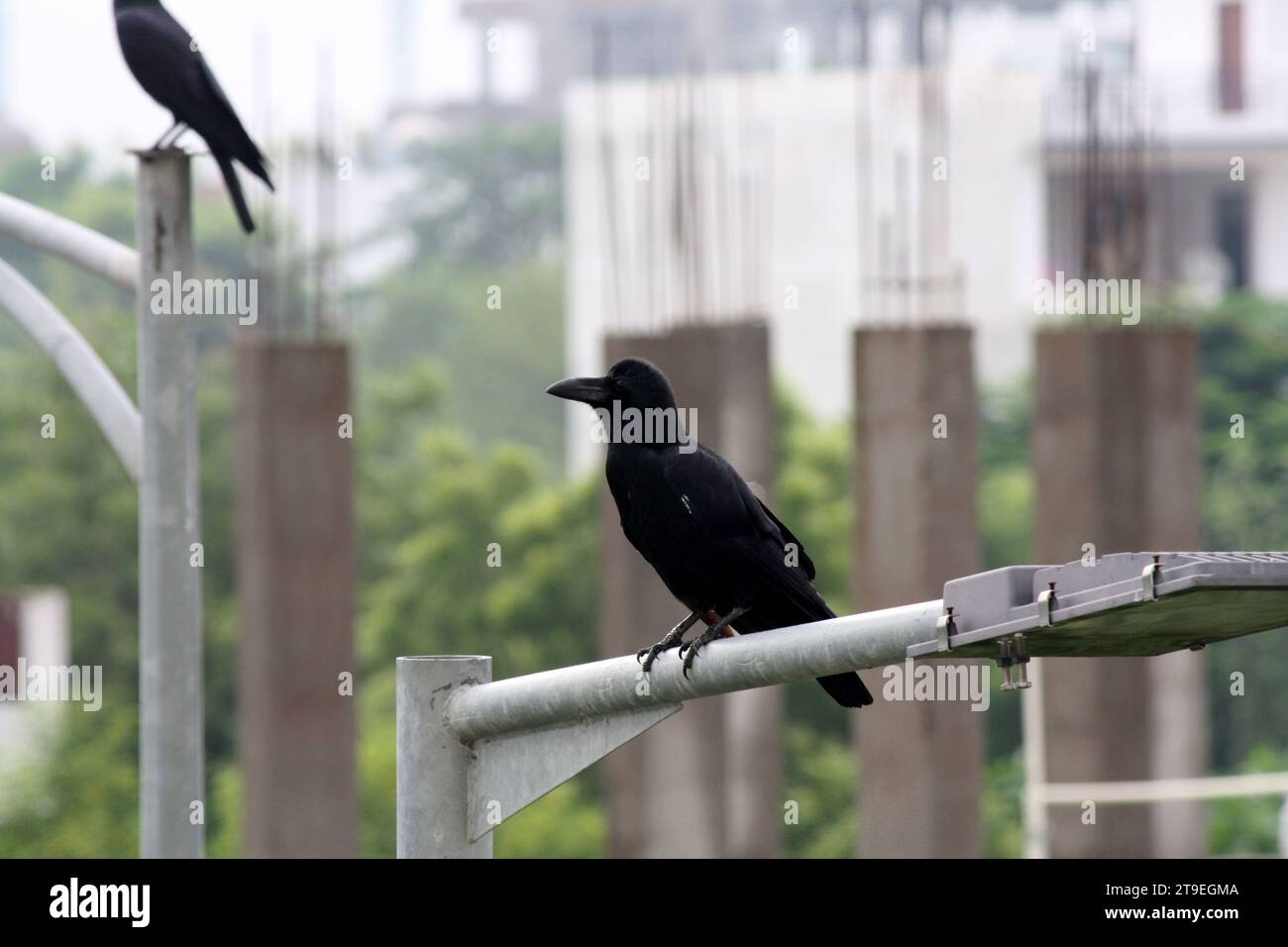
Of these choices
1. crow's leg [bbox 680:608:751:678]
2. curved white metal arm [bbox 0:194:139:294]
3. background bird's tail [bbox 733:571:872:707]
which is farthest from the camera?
curved white metal arm [bbox 0:194:139:294]

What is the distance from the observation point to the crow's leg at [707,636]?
205 inches

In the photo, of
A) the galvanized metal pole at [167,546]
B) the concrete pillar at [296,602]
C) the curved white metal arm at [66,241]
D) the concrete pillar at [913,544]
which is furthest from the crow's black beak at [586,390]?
the concrete pillar at [296,602]

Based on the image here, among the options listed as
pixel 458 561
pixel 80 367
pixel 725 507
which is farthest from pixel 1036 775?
pixel 458 561

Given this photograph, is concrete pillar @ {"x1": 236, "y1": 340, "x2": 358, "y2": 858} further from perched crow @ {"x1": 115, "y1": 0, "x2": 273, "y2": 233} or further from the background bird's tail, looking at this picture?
the background bird's tail

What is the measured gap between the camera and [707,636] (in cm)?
589

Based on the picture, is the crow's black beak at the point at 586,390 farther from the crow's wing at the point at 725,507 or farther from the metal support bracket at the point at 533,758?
the metal support bracket at the point at 533,758

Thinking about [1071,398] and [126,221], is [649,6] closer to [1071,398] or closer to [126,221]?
[126,221]

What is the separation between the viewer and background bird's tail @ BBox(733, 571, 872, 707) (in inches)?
235

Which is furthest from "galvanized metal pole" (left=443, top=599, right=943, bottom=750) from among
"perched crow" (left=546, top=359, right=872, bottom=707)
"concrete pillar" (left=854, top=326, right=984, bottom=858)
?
"concrete pillar" (left=854, top=326, right=984, bottom=858)

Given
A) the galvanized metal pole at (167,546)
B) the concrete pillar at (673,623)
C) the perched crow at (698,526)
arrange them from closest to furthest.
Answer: the perched crow at (698,526), the galvanized metal pole at (167,546), the concrete pillar at (673,623)

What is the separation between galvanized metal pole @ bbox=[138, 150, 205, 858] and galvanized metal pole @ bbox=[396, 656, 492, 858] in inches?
52.1

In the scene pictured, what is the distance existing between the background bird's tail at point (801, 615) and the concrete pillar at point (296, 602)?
674 cm

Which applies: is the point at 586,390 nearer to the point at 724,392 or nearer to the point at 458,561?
the point at 724,392
